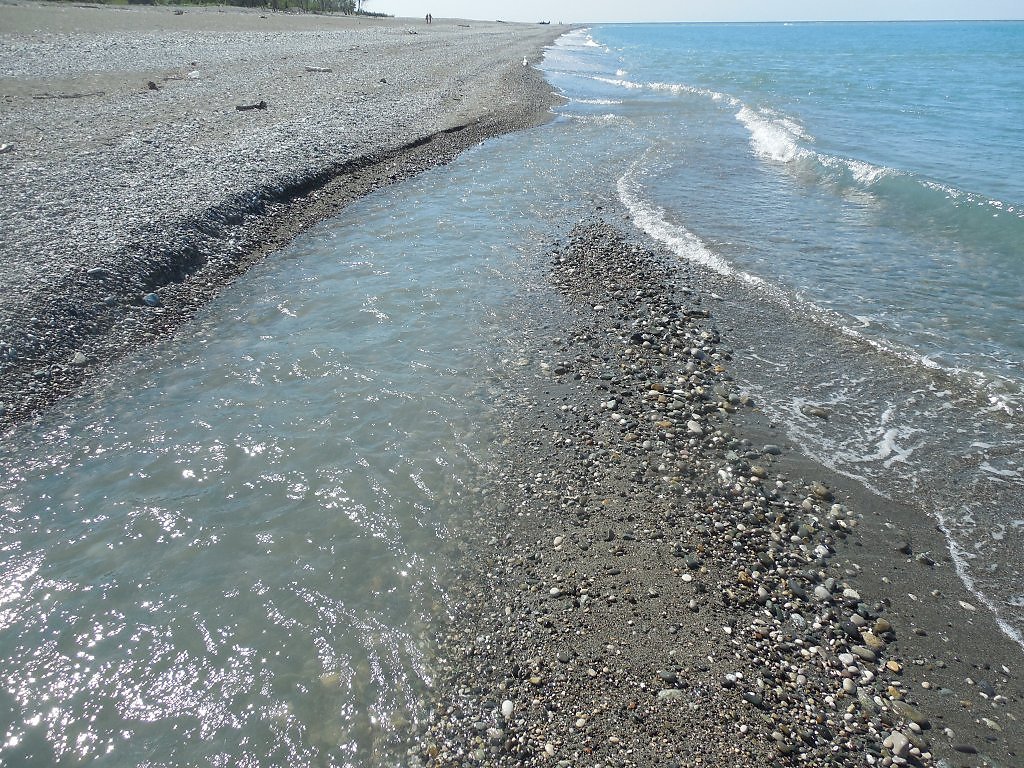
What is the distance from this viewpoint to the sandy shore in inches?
370

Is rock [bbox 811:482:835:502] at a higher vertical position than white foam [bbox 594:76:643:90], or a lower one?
lower

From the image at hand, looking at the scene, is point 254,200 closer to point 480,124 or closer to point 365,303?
point 365,303

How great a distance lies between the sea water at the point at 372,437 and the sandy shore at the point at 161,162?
0.99 m

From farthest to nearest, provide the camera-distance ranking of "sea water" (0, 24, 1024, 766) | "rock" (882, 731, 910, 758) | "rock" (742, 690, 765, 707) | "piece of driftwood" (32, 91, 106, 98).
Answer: "piece of driftwood" (32, 91, 106, 98) < "sea water" (0, 24, 1024, 766) < "rock" (742, 690, 765, 707) < "rock" (882, 731, 910, 758)

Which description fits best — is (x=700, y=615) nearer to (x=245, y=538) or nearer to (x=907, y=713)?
(x=907, y=713)

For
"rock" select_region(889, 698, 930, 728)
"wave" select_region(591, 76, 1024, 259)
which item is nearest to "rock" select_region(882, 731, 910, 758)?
"rock" select_region(889, 698, 930, 728)

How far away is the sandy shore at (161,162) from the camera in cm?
940

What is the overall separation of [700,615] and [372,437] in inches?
176

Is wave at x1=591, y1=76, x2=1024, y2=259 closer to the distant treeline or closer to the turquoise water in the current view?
the turquoise water

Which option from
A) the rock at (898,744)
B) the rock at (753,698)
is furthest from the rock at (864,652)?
the rock at (753,698)

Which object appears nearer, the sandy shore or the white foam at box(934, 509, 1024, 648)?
the white foam at box(934, 509, 1024, 648)

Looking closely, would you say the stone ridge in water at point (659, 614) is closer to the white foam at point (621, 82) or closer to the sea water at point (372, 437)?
the sea water at point (372, 437)

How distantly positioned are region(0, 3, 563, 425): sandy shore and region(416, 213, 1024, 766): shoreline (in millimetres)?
6816

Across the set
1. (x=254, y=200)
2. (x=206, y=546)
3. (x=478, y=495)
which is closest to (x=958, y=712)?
(x=478, y=495)
